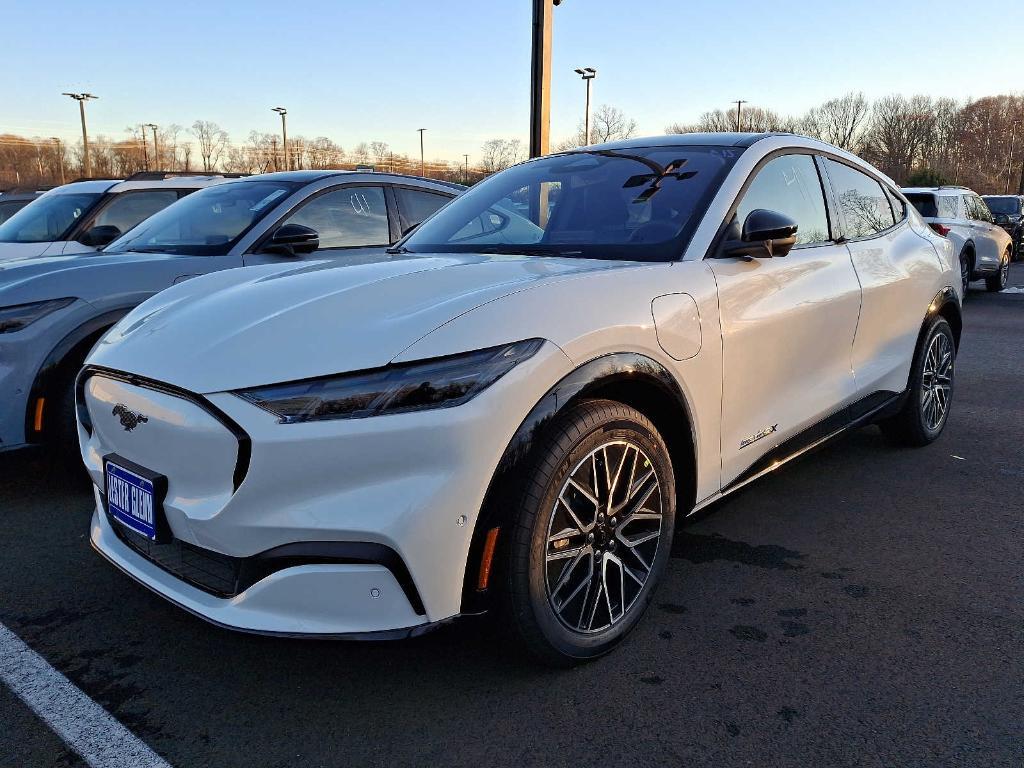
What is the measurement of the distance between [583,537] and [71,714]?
4.87 ft

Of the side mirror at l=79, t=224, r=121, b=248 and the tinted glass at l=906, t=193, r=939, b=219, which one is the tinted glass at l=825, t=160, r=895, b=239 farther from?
the tinted glass at l=906, t=193, r=939, b=219

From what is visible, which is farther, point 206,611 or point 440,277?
point 440,277

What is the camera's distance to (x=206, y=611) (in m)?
2.09

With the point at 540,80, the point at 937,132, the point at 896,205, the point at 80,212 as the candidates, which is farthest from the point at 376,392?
the point at 937,132

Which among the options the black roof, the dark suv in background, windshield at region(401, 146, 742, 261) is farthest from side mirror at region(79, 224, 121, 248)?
the dark suv in background

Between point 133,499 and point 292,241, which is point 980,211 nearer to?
point 292,241

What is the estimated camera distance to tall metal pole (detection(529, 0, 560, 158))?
7.47 metres

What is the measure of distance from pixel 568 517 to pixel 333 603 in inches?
26.9

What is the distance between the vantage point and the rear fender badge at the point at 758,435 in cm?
296

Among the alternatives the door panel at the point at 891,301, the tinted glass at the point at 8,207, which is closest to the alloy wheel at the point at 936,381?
the door panel at the point at 891,301

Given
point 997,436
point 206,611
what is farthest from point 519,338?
point 997,436

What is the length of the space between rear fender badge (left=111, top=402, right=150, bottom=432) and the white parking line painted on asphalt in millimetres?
780

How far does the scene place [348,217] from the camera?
533cm

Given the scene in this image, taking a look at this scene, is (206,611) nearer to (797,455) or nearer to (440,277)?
(440,277)
